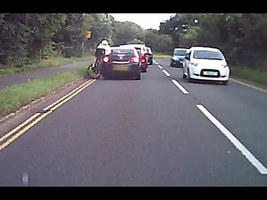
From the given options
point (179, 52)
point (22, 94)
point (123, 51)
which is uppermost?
point (123, 51)

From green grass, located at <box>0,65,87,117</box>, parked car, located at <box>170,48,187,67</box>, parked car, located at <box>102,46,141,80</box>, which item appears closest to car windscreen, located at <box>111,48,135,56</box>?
parked car, located at <box>102,46,141,80</box>

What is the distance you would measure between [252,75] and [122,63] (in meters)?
7.27

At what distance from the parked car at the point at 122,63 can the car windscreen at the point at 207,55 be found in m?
2.76

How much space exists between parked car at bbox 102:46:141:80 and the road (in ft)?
34.0

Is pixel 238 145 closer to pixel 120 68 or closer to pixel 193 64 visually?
pixel 193 64

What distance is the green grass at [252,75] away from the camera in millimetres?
26931

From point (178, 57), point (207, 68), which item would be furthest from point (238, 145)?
point (178, 57)

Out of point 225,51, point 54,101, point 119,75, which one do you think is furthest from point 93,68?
point 225,51

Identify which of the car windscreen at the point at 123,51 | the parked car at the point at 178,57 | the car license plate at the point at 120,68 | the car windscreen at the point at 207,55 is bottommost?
the parked car at the point at 178,57

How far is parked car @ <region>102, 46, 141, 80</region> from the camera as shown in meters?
26.9

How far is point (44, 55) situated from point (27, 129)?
136 feet

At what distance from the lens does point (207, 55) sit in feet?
86.6

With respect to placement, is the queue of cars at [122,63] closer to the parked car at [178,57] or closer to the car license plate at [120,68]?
the car license plate at [120,68]

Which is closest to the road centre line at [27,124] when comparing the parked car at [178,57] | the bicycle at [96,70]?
the bicycle at [96,70]
